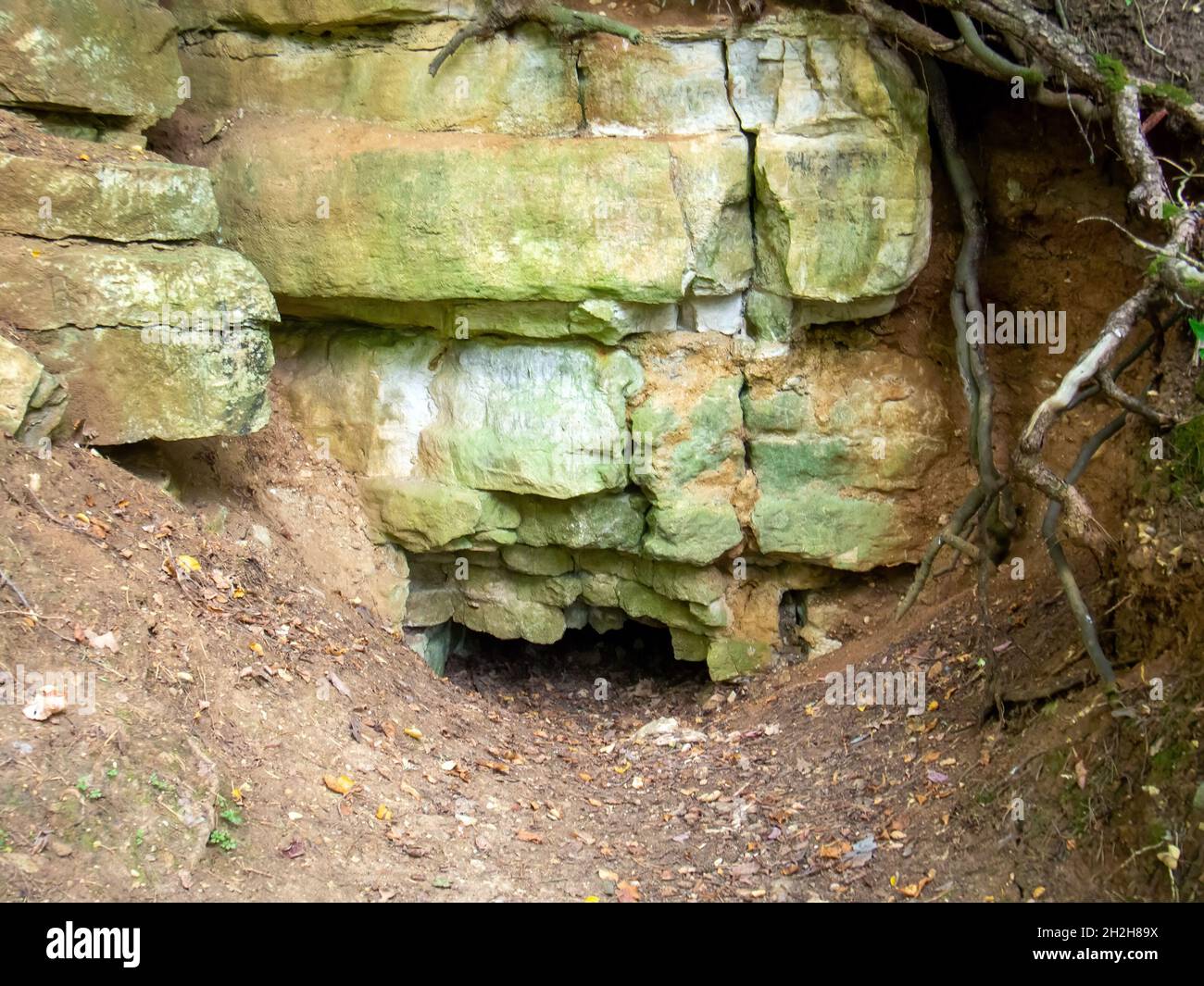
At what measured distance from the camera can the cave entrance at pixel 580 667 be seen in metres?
8.48

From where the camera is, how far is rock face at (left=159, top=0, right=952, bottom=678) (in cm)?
681

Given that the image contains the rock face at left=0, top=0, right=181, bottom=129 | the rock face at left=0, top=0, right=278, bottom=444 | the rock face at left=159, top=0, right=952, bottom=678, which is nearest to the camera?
the rock face at left=0, top=0, right=278, bottom=444

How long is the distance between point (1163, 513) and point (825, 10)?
3.87 meters

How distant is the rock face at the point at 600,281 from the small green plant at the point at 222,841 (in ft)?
10.6

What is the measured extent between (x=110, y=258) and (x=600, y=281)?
279 cm

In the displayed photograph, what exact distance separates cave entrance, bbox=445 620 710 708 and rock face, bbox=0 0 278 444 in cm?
306

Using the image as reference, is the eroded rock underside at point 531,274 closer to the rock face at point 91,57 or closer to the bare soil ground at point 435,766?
the rock face at point 91,57

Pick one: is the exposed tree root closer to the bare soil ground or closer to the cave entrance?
the bare soil ground

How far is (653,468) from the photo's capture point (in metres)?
7.34

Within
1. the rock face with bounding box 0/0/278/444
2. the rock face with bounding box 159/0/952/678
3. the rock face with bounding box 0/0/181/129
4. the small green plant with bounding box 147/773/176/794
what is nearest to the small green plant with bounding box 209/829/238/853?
the small green plant with bounding box 147/773/176/794

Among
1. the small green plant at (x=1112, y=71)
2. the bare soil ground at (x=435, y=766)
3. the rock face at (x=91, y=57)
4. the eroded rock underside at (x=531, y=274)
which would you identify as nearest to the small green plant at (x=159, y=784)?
the bare soil ground at (x=435, y=766)

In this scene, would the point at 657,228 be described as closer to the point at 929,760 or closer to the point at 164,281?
the point at 164,281

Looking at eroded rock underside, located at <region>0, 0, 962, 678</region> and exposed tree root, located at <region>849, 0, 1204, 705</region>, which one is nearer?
exposed tree root, located at <region>849, 0, 1204, 705</region>
